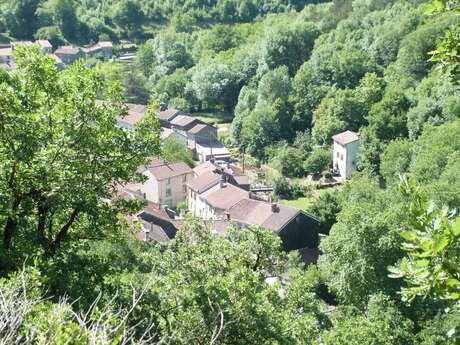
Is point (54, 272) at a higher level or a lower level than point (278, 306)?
higher

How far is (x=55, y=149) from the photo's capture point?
850 cm

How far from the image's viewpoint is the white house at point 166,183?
37.5 m

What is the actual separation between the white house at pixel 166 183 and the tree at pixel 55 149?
27585 mm

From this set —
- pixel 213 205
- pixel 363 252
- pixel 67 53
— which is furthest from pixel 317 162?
pixel 67 53

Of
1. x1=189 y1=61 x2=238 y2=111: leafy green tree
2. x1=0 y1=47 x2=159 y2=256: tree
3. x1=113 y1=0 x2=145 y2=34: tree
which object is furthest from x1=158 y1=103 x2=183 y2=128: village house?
x1=0 y1=47 x2=159 y2=256: tree

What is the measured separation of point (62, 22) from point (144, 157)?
253 feet

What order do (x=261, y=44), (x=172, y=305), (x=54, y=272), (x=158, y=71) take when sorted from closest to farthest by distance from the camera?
1. (x=54, y=272)
2. (x=172, y=305)
3. (x=261, y=44)
4. (x=158, y=71)

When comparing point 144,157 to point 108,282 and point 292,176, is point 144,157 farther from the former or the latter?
point 292,176

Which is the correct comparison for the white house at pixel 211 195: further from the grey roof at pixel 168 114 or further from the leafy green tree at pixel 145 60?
the leafy green tree at pixel 145 60

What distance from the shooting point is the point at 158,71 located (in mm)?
68562

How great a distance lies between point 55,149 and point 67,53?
69.0 metres

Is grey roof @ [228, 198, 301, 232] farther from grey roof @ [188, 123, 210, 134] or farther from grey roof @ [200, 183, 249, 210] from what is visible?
grey roof @ [188, 123, 210, 134]

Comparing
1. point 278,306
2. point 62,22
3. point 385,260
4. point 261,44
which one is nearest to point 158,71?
point 261,44

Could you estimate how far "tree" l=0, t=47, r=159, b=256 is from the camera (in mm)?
8578
